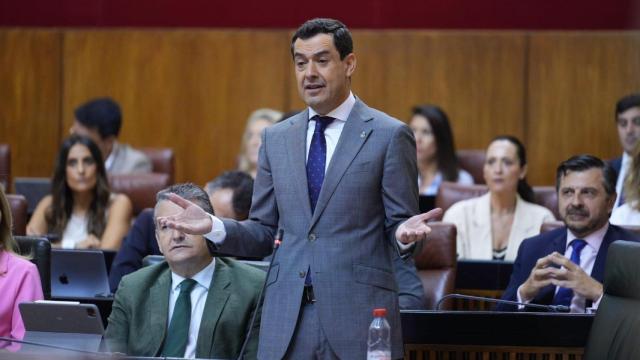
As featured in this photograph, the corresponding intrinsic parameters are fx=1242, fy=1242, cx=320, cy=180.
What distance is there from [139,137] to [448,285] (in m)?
3.98

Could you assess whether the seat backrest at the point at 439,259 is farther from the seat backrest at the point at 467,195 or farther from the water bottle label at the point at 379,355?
the water bottle label at the point at 379,355

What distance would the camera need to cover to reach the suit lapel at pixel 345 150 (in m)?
3.22

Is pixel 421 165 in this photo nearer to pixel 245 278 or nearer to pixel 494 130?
pixel 494 130

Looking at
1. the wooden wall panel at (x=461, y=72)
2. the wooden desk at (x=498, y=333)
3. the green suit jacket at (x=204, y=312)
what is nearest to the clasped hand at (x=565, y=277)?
the wooden desk at (x=498, y=333)

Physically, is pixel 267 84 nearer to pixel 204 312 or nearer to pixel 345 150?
pixel 204 312

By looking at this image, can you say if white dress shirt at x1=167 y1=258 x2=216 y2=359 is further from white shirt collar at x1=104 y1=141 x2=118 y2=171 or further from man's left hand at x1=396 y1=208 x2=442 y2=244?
white shirt collar at x1=104 y1=141 x2=118 y2=171

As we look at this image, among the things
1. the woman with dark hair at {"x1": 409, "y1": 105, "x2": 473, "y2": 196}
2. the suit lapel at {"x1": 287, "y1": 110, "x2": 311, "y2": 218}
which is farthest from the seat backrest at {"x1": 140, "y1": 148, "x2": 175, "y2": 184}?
the suit lapel at {"x1": 287, "y1": 110, "x2": 311, "y2": 218}

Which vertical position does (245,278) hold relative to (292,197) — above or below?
below

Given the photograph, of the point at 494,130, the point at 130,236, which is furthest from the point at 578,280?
the point at 494,130

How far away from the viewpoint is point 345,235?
126 inches

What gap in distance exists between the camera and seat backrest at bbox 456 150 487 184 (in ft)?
25.5

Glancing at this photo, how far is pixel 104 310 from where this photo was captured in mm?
4621

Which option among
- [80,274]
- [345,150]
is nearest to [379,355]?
[345,150]

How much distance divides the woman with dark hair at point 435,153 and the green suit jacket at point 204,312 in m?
3.47
